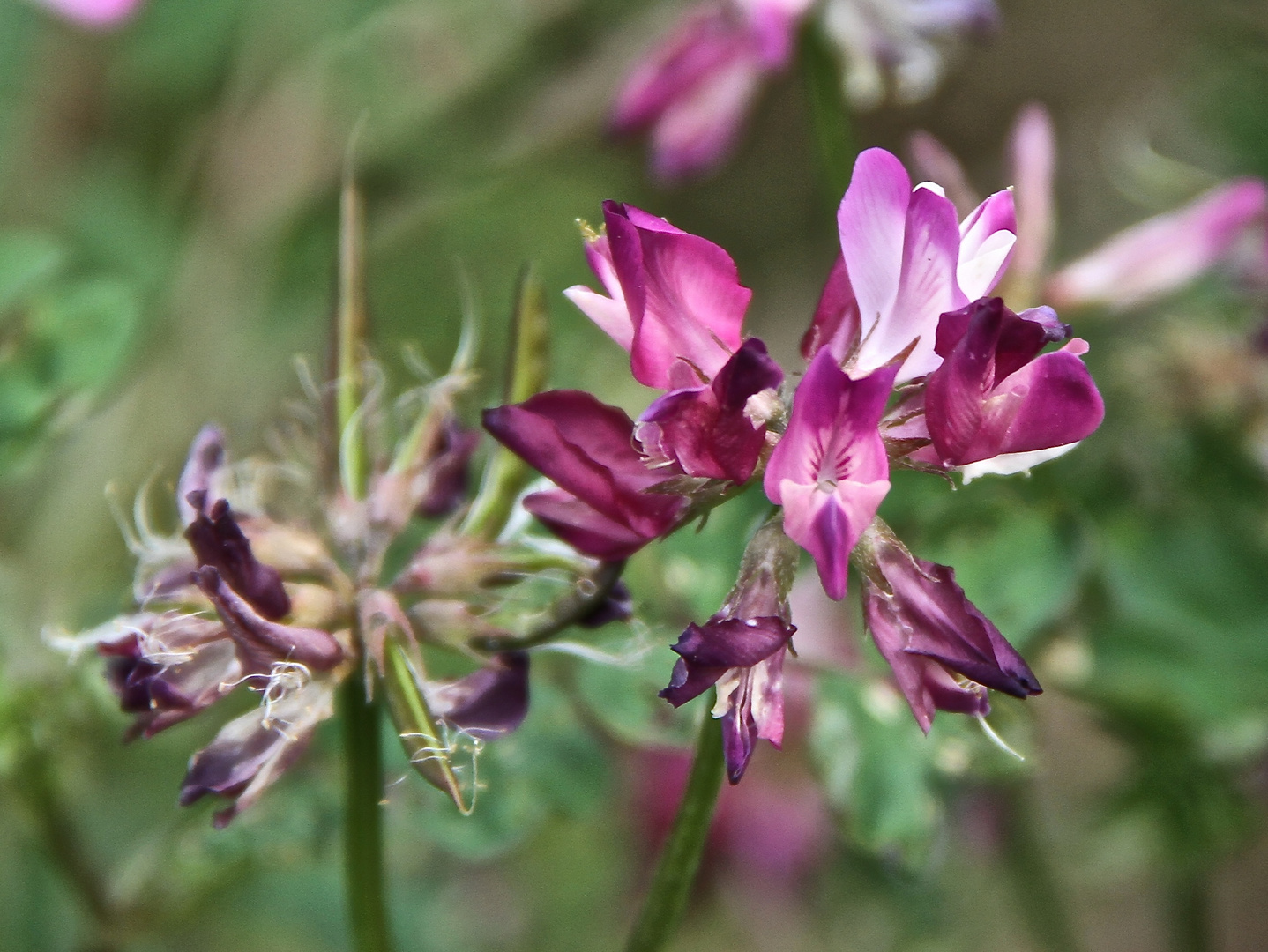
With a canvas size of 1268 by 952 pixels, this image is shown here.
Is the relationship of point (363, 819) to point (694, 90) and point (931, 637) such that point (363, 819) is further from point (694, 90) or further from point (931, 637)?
point (694, 90)

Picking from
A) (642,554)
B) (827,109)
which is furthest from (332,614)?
(827,109)

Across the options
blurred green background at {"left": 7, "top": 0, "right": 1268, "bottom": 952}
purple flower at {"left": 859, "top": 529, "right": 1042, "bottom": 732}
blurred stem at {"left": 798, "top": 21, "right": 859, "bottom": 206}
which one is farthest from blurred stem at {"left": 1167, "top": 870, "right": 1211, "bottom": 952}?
purple flower at {"left": 859, "top": 529, "right": 1042, "bottom": 732}

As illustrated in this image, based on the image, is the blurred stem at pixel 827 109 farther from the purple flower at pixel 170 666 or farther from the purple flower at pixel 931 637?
the purple flower at pixel 170 666

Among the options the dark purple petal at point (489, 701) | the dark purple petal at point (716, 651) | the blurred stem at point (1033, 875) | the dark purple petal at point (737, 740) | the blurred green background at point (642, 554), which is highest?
the dark purple petal at point (716, 651)

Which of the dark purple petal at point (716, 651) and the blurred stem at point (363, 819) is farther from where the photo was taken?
the blurred stem at point (363, 819)

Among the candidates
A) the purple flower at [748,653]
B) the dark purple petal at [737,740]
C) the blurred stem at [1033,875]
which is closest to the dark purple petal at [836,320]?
the purple flower at [748,653]

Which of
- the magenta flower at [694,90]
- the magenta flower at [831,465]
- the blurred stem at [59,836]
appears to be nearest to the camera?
the magenta flower at [831,465]
